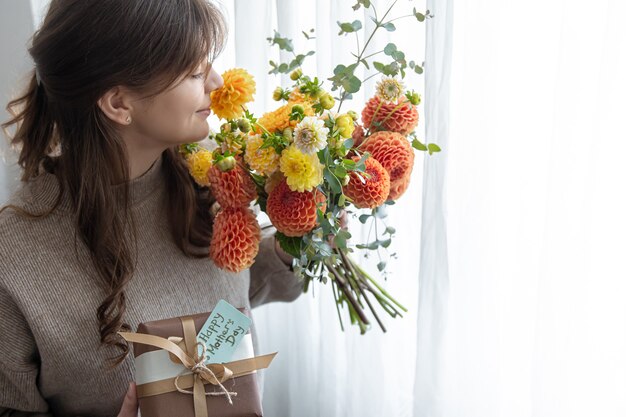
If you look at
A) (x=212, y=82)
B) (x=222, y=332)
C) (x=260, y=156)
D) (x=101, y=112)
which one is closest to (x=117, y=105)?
(x=101, y=112)

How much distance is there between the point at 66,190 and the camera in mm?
1059

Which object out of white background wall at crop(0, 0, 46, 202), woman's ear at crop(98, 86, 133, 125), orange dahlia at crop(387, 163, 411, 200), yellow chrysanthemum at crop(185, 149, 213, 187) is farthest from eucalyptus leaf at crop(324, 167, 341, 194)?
white background wall at crop(0, 0, 46, 202)

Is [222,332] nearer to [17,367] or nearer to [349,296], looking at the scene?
[349,296]

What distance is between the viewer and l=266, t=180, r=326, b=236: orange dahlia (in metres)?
0.85

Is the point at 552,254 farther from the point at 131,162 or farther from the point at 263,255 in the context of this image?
the point at 131,162

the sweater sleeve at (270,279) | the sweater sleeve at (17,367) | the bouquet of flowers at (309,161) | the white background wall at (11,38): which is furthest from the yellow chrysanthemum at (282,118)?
the white background wall at (11,38)

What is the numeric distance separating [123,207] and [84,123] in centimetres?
15

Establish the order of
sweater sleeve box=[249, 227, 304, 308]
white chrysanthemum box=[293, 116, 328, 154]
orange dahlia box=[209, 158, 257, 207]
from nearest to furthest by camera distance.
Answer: white chrysanthemum box=[293, 116, 328, 154], orange dahlia box=[209, 158, 257, 207], sweater sleeve box=[249, 227, 304, 308]

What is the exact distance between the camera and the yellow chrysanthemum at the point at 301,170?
809 mm

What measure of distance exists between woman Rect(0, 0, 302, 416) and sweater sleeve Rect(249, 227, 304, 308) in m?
0.09

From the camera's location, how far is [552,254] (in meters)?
0.86

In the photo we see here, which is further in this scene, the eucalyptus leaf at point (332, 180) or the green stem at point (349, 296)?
the green stem at point (349, 296)

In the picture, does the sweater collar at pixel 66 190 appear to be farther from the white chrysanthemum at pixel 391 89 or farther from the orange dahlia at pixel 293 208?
the white chrysanthemum at pixel 391 89

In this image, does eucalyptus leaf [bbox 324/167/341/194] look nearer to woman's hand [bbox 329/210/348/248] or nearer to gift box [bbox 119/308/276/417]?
woman's hand [bbox 329/210/348/248]
